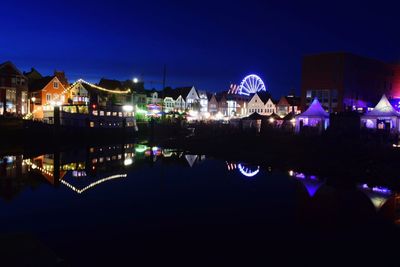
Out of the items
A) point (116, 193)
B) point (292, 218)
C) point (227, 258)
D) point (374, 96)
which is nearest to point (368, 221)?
point (292, 218)

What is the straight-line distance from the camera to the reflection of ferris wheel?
90688 millimetres

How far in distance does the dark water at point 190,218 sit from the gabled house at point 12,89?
35479 mm

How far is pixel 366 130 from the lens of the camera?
37438mm

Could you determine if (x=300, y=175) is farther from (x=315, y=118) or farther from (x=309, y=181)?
(x=315, y=118)

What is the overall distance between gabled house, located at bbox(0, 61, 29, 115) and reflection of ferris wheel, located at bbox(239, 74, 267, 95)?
5038cm

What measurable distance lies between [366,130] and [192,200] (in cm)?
2530

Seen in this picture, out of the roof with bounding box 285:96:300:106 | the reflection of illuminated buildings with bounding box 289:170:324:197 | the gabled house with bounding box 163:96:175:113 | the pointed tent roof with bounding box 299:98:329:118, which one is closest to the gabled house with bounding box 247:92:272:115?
the roof with bounding box 285:96:300:106

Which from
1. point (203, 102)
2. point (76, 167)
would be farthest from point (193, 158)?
point (203, 102)

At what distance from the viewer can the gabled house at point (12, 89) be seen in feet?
193

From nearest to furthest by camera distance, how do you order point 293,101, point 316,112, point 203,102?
point 316,112, point 293,101, point 203,102

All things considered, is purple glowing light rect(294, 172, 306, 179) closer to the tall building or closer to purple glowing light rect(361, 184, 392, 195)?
purple glowing light rect(361, 184, 392, 195)

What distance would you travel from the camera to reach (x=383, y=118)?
38.6 meters

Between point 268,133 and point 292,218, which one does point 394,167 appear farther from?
point 268,133

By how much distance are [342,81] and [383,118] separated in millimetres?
14227
